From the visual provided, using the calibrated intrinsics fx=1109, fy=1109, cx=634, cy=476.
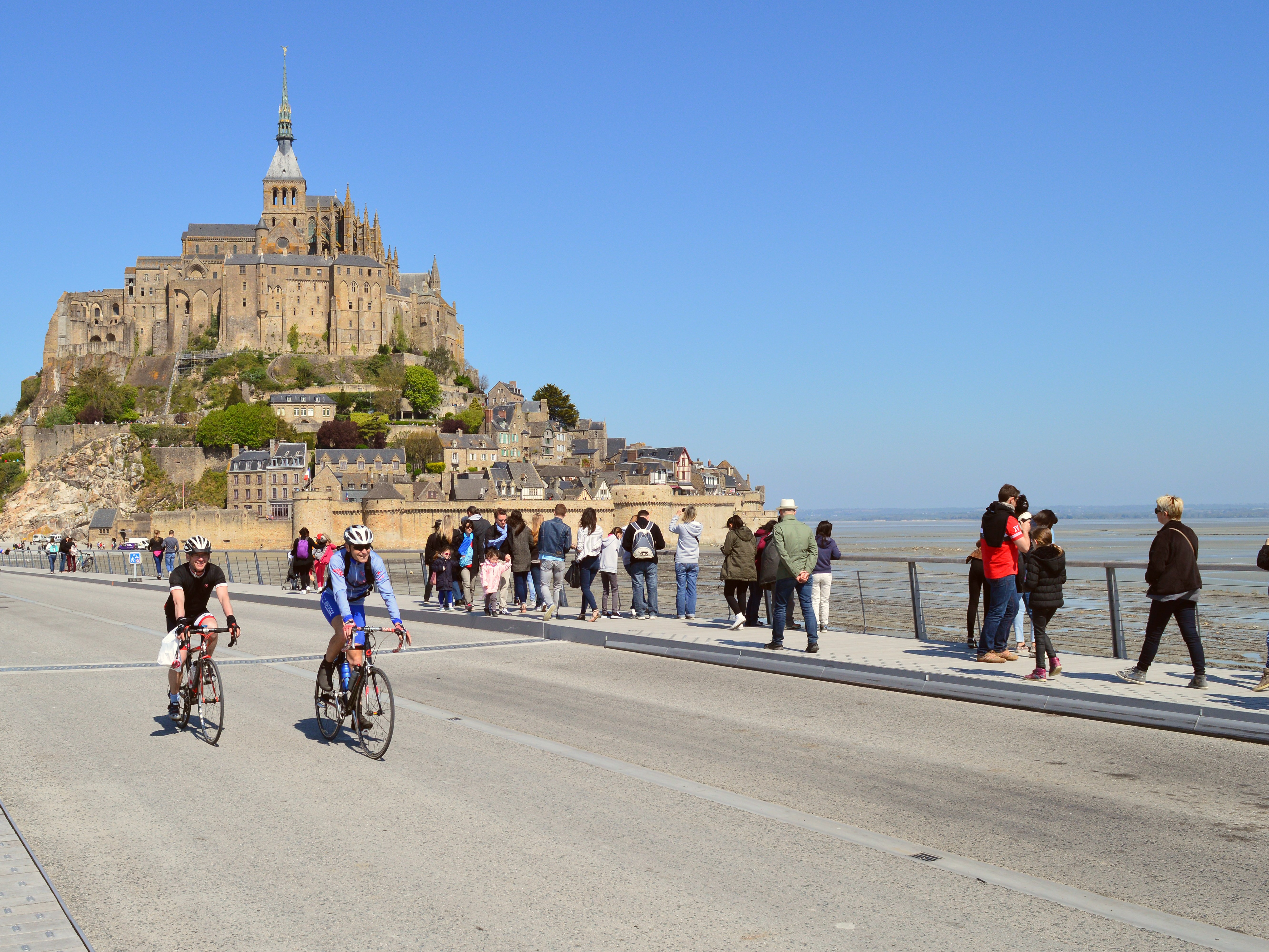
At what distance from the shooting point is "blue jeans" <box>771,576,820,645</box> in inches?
484

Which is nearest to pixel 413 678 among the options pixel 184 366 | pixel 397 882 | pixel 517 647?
pixel 517 647

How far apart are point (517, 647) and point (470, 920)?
1016cm

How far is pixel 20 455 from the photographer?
110 metres

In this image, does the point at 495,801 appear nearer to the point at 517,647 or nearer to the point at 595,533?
the point at 517,647

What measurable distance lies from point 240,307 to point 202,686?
113342 millimetres

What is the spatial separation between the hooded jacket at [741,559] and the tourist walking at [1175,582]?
5640mm

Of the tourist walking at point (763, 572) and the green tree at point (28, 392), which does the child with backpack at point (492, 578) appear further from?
the green tree at point (28, 392)

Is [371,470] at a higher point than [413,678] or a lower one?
higher

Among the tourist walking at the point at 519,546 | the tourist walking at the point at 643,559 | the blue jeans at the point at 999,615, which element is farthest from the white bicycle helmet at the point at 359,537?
the tourist walking at the point at 519,546

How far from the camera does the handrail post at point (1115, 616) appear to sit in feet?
36.8

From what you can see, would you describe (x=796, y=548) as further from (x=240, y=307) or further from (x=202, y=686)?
(x=240, y=307)

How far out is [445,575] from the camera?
19562 millimetres

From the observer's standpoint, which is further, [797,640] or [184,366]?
[184,366]

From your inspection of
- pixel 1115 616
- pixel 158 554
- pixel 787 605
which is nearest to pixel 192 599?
pixel 787 605
